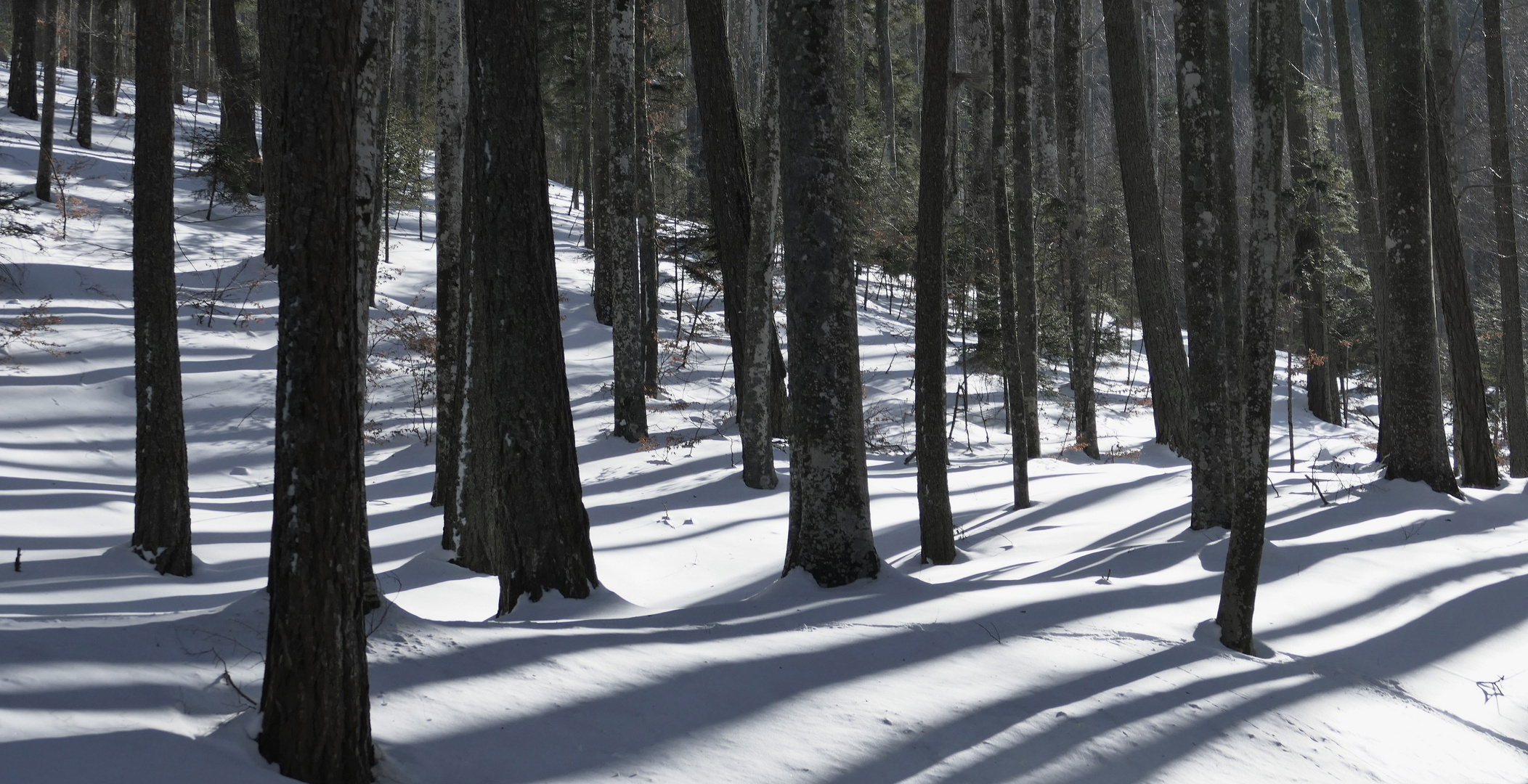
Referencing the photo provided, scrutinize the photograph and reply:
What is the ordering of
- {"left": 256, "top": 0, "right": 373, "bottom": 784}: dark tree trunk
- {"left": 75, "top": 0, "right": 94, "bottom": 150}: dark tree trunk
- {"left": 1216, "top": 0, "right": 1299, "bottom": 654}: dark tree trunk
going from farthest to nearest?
{"left": 75, "top": 0, "right": 94, "bottom": 150}: dark tree trunk < {"left": 1216, "top": 0, "right": 1299, "bottom": 654}: dark tree trunk < {"left": 256, "top": 0, "right": 373, "bottom": 784}: dark tree trunk

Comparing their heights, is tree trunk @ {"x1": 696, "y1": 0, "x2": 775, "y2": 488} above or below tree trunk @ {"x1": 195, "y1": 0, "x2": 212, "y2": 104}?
below

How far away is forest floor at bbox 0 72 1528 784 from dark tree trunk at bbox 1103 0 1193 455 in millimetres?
1751

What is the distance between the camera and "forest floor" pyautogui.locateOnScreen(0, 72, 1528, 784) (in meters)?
3.27

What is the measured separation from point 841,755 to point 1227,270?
17.0 ft

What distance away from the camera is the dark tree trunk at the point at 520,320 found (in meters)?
5.37

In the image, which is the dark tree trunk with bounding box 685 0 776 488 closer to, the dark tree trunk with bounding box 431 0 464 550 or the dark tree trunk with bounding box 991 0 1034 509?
the dark tree trunk with bounding box 991 0 1034 509

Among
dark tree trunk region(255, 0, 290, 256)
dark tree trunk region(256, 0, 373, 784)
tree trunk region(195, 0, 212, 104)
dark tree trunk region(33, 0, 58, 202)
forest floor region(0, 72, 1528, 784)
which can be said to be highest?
tree trunk region(195, 0, 212, 104)

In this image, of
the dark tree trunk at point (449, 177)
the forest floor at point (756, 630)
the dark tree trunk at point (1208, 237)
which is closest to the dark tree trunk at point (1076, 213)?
the forest floor at point (756, 630)

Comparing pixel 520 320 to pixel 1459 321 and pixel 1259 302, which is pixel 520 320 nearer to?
pixel 1259 302

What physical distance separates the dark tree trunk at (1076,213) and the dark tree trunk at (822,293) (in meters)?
8.98

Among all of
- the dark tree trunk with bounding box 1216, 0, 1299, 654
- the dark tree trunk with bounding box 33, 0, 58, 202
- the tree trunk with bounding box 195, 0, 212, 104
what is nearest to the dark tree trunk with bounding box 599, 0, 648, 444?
the dark tree trunk with bounding box 1216, 0, 1299, 654

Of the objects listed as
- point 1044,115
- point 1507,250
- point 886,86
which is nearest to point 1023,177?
point 1044,115

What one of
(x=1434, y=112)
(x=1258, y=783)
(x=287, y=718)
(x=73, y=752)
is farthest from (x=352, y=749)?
(x=1434, y=112)

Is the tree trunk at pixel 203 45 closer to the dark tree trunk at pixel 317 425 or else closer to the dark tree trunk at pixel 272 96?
the dark tree trunk at pixel 272 96
